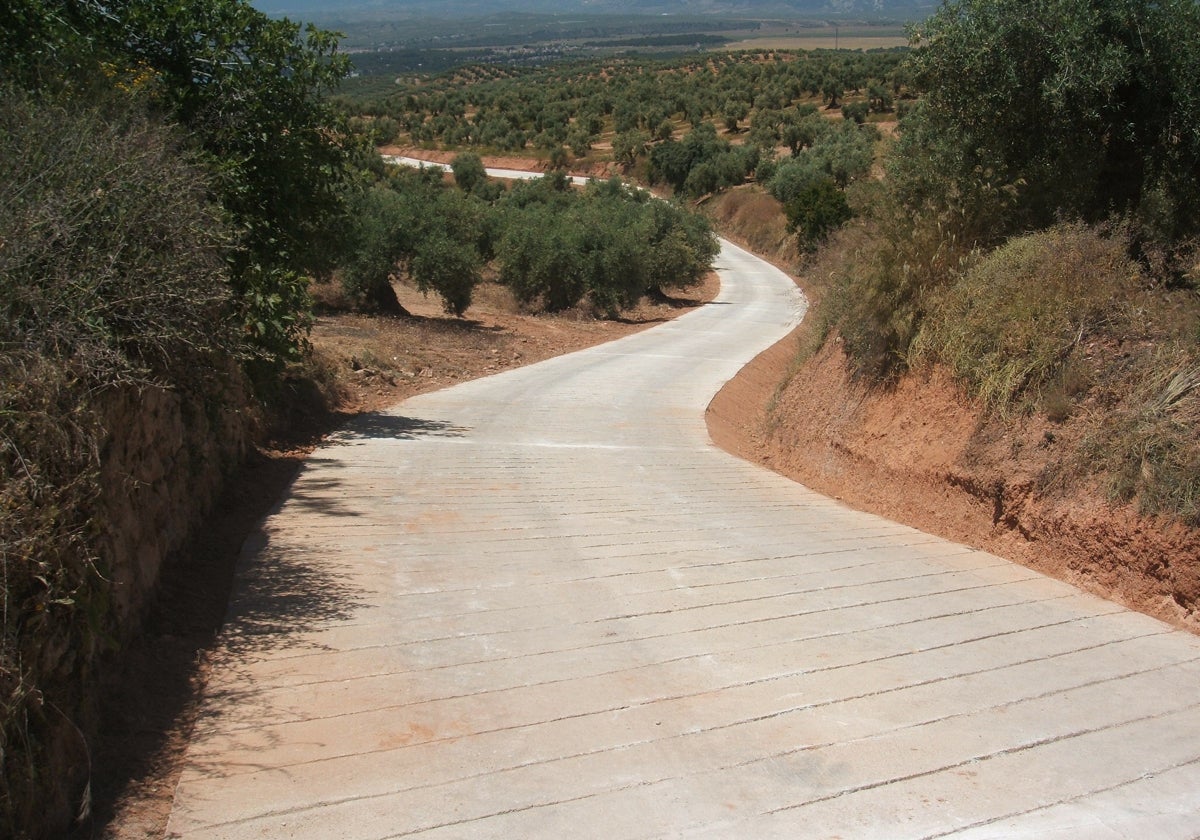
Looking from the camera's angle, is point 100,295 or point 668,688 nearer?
point 668,688

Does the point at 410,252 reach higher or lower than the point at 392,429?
lower

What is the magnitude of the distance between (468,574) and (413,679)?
1927 millimetres

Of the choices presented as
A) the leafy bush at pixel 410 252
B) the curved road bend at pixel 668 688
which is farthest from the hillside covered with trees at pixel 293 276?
the leafy bush at pixel 410 252

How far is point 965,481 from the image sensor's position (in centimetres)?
916

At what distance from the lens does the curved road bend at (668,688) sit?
14.9 feet

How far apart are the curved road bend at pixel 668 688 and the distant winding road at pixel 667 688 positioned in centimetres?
2

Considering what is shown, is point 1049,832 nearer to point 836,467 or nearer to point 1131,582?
point 1131,582

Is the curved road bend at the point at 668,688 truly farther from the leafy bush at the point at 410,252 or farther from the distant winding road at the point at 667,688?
the leafy bush at the point at 410,252

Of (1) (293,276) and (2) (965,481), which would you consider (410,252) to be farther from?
(2) (965,481)

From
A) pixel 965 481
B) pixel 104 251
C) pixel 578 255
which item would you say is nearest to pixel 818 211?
pixel 578 255

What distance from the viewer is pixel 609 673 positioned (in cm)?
593

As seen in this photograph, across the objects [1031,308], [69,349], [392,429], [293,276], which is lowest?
[392,429]

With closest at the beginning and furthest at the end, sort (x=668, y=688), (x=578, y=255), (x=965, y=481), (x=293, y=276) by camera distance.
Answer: (x=668, y=688) → (x=965, y=481) → (x=293, y=276) → (x=578, y=255)

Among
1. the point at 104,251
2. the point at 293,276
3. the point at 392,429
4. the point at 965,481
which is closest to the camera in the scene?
the point at 104,251
